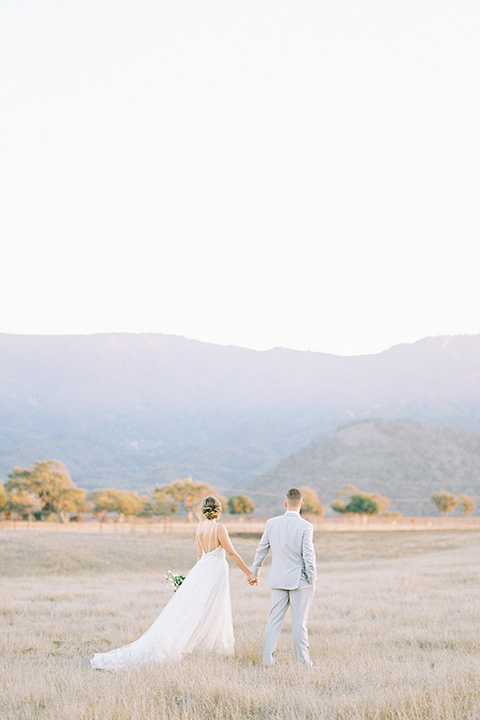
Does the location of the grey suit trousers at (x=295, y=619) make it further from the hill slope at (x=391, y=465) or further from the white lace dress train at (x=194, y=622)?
the hill slope at (x=391, y=465)

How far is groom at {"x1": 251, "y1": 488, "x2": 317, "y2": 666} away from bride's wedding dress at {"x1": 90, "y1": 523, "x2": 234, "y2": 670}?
0.69 metres

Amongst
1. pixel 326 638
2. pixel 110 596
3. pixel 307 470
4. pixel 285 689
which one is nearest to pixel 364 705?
pixel 285 689

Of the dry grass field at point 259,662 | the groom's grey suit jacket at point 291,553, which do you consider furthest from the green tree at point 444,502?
the groom's grey suit jacket at point 291,553

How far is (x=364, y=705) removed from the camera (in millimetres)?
6152

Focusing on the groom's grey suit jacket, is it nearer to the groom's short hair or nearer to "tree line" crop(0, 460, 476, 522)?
the groom's short hair

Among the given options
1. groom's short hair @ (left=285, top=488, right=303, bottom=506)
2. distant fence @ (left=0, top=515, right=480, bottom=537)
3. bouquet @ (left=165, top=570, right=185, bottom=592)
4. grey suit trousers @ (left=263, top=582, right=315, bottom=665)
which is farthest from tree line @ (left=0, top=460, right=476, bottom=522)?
groom's short hair @ (left=285, top=488, right=303, bottom=506)

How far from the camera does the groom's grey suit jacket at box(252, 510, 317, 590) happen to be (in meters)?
8.51

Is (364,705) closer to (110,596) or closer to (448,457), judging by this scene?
(110,596)

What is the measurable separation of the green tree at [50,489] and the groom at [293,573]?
233ft

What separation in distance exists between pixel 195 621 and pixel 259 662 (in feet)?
3.00

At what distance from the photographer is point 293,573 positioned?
28.0 feet

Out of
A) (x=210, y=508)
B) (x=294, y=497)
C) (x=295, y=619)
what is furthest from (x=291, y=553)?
(x=210, y=508)

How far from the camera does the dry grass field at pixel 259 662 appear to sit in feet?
20.3

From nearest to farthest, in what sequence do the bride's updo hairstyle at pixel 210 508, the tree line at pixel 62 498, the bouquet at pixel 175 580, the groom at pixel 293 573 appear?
the groom at pixel 293 573, the bride's updo hairstyle at pixel 210 508, the bouquet at pixel 175 580, the tree line at pixel 62 498
